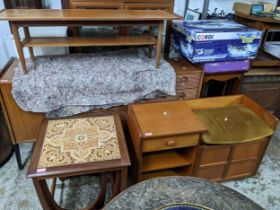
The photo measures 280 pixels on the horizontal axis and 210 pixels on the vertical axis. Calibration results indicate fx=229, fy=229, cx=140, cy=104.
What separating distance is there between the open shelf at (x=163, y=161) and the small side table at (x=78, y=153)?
0.26 meters

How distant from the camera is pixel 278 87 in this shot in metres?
1.98

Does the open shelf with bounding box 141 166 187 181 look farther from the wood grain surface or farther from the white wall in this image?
the white wall

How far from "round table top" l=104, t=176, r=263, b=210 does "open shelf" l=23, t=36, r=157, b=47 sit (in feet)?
2.98

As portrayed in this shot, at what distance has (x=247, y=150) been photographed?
1525 mm

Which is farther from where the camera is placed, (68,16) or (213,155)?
(213,155)

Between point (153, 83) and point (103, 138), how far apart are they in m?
0.52

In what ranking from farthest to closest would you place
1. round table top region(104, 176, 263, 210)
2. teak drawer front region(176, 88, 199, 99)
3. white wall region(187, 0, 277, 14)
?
white wall region(187, 0, 277, 14)
teak drawer front region(176, 88, 199, 99)
round table top region(104, 176, 263, 210)

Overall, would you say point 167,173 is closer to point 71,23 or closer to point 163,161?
point 163,161

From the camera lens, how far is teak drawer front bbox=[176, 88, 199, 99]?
5.54 feet

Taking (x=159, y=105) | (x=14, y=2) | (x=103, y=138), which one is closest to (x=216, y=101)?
(x=159, y=105)

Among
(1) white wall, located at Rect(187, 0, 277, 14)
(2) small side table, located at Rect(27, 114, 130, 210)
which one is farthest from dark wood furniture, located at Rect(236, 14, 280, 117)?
(2) small side table, located at Rect(27, 114, 130, 210)

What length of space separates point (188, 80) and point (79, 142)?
88cm

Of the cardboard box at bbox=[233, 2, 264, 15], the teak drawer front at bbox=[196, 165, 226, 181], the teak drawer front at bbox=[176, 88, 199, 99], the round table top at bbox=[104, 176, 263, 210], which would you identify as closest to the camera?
the round table top at bbox=[104, 176, 263, 210]

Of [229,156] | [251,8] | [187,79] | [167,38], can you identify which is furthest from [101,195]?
[251,8]
